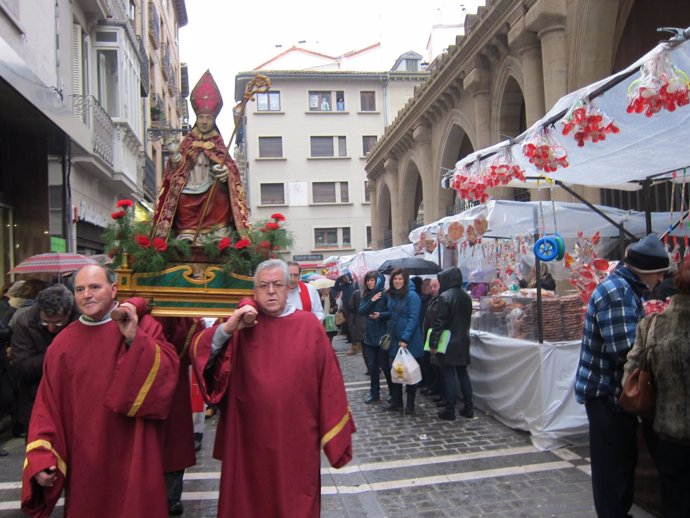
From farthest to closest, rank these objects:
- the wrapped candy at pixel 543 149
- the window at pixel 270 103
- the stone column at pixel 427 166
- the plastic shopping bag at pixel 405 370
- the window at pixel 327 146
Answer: the window at pixel 327 146
the window at pixel 270 103
the stone column at pixel 427 166
the plastic shopping bag at pixel 405 370
the wrapped candy at pixel 543 149

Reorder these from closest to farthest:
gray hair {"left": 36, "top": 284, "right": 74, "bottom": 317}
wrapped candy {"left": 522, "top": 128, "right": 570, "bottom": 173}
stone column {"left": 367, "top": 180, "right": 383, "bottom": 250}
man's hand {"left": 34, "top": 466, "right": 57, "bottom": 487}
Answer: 1. man's hand {"left": 34, "top": 466, "right": 57, "bottom": 487}
2. gray hair {"left": 36, "top": 284, "right": 74, "bottom": 317}
3. wrapped candy {"left": 522, "top": 128, "right": 570, "bottom": 173}
4. stone column {"left": 367, "top": 180, "right": 383, "bottom": 250}

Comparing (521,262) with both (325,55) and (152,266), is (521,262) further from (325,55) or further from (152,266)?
(325,55)

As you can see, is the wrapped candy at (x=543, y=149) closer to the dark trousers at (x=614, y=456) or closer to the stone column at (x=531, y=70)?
the dark trousers at (x=614, y=456)

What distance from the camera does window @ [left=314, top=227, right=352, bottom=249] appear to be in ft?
131

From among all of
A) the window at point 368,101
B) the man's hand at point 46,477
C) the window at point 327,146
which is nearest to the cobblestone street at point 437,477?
the man's hand at point 46,477

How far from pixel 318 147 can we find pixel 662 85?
1467 inches

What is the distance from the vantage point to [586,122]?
479 cm

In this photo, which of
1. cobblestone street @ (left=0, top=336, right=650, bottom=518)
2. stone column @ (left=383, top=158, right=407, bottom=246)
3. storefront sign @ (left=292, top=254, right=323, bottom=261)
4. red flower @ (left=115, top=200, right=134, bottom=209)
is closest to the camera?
Answer: red flower @ (left=115, top=200, right=134, bottom=209)

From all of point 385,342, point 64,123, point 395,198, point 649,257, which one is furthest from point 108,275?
point 395,198

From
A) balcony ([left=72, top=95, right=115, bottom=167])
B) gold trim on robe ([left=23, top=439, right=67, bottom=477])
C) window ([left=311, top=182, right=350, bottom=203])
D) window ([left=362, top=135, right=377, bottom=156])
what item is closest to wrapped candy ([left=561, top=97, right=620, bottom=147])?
gold trim on robe ([left=23, top=439, right=67, bottom=477])

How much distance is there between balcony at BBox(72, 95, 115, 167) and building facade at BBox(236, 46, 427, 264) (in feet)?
80.5

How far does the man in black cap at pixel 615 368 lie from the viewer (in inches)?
138

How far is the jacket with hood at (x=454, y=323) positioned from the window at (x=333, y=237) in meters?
32.5

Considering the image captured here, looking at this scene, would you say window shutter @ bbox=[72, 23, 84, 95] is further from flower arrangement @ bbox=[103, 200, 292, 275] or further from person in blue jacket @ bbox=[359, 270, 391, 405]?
flower arrangement @ bbox=[103, 200, 292, 275]
